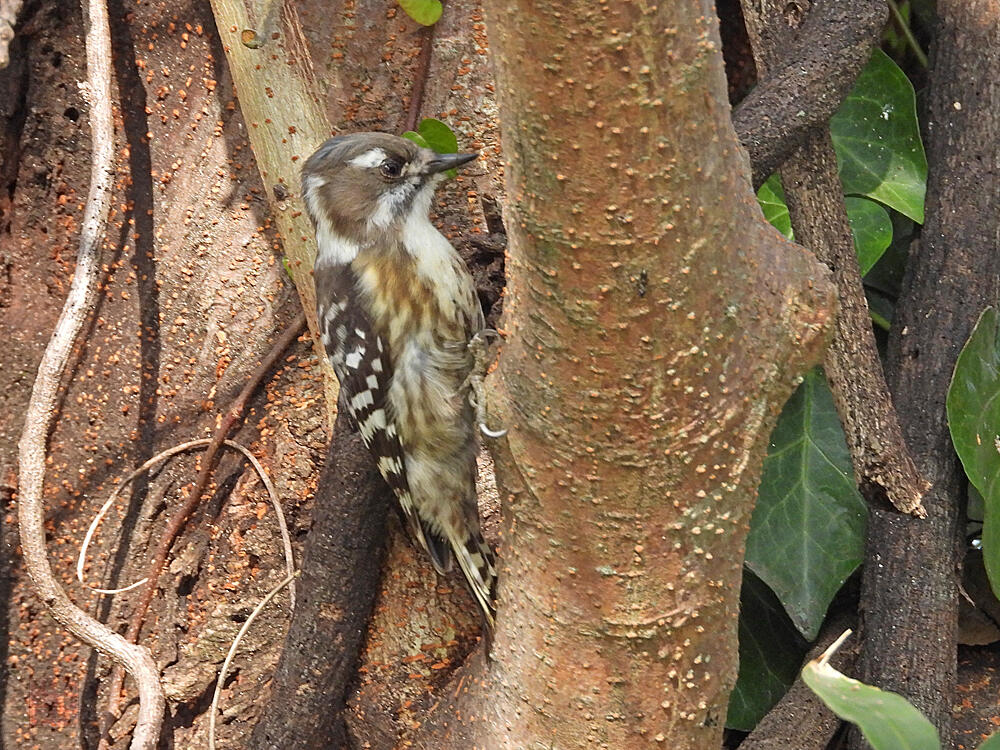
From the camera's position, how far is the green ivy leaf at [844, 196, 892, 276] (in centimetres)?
257

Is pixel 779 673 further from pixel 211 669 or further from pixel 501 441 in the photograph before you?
pixel 211 669

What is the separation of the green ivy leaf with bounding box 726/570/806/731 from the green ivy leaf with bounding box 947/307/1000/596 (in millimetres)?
490

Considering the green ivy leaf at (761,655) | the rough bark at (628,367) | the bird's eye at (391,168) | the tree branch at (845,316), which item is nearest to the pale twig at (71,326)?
the bird's eye at (391,168)

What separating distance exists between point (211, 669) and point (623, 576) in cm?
134

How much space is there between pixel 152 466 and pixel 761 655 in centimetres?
160

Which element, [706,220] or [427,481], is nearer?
[706,220]

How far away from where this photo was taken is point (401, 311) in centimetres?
263

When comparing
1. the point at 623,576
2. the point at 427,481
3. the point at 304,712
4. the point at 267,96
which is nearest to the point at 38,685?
the point at 304,712

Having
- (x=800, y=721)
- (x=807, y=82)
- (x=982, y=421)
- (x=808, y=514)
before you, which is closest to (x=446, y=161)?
(x=807, y=82)

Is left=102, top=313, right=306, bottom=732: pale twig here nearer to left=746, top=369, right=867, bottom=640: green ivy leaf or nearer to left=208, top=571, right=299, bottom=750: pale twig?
left=208, top=571, right=299, bottom=750: pale twig

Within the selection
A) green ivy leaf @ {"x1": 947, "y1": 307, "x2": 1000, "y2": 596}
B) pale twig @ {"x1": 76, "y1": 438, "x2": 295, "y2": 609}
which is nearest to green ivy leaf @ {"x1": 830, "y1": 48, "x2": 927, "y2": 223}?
green ivy leaf @ {"x1": 947, "y1": 307, "x2": 1000, "y2": 596}

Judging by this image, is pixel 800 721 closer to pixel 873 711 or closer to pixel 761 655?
pixel 761 655

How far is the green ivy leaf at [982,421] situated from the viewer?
227cm

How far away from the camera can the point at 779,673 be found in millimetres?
2555
